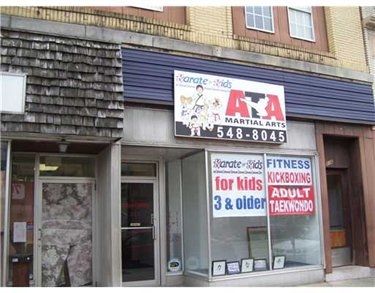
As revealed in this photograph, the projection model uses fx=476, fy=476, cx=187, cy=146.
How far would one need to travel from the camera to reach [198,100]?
31.0 ft

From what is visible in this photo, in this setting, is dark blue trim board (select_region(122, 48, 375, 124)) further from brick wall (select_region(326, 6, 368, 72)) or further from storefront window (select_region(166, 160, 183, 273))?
storefront window (select_region(166, 160, 183, 273))

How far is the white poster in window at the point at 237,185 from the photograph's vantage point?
31.6 ft

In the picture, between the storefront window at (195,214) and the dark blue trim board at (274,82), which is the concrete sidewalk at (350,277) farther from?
the dark blue trim board at (274,82)

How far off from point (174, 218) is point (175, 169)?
1.06 metres

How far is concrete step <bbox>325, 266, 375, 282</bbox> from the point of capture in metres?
10.5

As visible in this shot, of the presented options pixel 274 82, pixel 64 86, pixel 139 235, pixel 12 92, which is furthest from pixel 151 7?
pixel 139 235

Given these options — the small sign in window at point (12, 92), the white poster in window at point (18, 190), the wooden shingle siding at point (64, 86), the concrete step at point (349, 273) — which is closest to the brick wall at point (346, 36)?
the concrete step at point (349, 273)

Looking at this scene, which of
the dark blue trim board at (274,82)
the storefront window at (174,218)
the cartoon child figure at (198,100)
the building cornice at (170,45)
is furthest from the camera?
the storefront window at (174,218)

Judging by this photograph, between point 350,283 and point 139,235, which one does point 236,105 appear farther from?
point 350,283

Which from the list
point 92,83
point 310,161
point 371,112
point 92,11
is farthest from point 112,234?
point 371,112

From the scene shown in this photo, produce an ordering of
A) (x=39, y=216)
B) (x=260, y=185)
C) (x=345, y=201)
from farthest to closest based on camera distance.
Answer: (x=345, y=201), (x=260, y=185), (x=39, y=216)

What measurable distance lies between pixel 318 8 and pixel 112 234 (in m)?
7.81

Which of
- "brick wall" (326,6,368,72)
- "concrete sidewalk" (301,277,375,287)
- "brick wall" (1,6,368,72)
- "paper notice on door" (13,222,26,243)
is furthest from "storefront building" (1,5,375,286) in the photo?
"brick wall" (326,6,368,72)

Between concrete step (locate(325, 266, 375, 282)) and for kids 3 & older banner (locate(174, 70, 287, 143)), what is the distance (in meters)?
3.19
